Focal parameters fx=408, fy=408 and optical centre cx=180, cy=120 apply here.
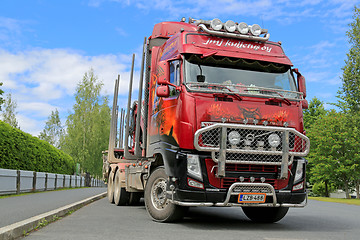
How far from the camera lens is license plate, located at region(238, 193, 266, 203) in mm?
7110

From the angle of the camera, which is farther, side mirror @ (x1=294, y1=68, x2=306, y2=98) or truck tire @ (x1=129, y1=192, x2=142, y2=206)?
truck tire @ (x1=129, y1=192, x2=142, y2=206)

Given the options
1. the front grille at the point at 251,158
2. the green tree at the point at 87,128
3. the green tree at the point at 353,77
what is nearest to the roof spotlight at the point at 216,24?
the front grille at the point at 251,158

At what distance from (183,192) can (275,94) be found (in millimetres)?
2549

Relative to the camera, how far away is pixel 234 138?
7.12m

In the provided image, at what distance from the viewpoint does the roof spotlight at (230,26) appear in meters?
8.27

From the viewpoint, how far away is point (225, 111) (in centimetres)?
724

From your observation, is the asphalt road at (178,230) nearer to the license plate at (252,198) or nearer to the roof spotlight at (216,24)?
the license plate at (252,198)

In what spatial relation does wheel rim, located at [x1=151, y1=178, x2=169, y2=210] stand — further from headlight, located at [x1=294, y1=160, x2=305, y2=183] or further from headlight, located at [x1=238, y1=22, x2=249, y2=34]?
headlight, located at [x1=238, y1=22, x2=249, y2=34]

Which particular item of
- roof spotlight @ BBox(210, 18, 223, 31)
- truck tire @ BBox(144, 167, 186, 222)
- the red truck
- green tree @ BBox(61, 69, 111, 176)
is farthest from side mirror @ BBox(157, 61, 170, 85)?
green tree @ BBox(61, 69, 111, 176)

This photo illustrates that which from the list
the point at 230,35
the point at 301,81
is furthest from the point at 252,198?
the point at 230,35

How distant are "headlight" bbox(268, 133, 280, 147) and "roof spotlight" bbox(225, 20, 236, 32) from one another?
7.79 ft

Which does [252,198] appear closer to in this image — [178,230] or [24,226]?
[178,230]

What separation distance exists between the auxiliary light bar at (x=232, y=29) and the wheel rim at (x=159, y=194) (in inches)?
123

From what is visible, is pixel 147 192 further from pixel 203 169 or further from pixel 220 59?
pixel 220 59
